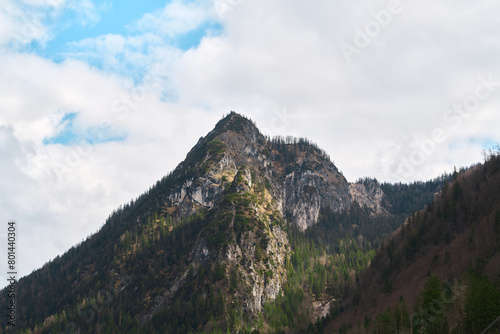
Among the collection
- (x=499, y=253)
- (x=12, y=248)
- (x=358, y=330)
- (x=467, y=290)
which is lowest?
(x=358, y=330)

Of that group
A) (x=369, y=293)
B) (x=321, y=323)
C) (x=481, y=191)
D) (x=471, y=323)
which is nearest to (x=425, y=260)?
(x=369, y=293)

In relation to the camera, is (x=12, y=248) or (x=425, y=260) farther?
(x=425, y=260)

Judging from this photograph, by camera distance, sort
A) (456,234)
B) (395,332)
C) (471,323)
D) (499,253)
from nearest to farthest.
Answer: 1. (471,323)
2. (395,332)
3. (499,253)
4. (456,234)

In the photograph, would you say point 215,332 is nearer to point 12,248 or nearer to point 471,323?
point 12,248

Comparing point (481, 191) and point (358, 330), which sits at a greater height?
point (481, 191)

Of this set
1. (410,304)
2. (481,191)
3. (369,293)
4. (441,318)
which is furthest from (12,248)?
(481,191)

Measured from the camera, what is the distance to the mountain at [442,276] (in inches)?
4075

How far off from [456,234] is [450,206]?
19034mm

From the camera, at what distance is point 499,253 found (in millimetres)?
143250

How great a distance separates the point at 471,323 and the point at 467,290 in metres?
14.5

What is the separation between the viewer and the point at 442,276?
526 feet

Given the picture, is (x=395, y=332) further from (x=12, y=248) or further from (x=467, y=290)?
(x=12, y=248)

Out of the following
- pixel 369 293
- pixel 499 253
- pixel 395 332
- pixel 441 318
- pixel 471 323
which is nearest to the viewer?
pixel 471 323

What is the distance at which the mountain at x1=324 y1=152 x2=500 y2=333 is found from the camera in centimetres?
10350
